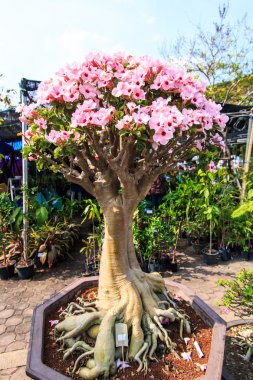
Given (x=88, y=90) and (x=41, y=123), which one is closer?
(x=88, y=90)

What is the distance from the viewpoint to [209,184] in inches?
182

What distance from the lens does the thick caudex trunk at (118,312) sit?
1.79 m

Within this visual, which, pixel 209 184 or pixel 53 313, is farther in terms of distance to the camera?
pixel 209 184

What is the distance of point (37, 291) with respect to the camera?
12.2ft

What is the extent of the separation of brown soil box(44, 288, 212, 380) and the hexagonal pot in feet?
0.27

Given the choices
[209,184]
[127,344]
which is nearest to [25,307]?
[127,344]

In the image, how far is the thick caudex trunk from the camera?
179 cm

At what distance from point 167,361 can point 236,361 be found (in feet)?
2.22

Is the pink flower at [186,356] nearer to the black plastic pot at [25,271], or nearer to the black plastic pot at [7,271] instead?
the black plastic pot at [25,271]

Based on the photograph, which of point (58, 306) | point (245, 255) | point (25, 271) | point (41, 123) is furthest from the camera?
point (245, 255)

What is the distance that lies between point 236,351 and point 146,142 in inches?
73.7

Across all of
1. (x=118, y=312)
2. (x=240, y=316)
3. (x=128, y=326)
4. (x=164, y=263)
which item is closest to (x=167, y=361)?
(x=128, y=326)

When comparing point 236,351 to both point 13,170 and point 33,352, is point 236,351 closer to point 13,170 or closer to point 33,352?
point 33,352

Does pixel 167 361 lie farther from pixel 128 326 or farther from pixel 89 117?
pixel 89 117
